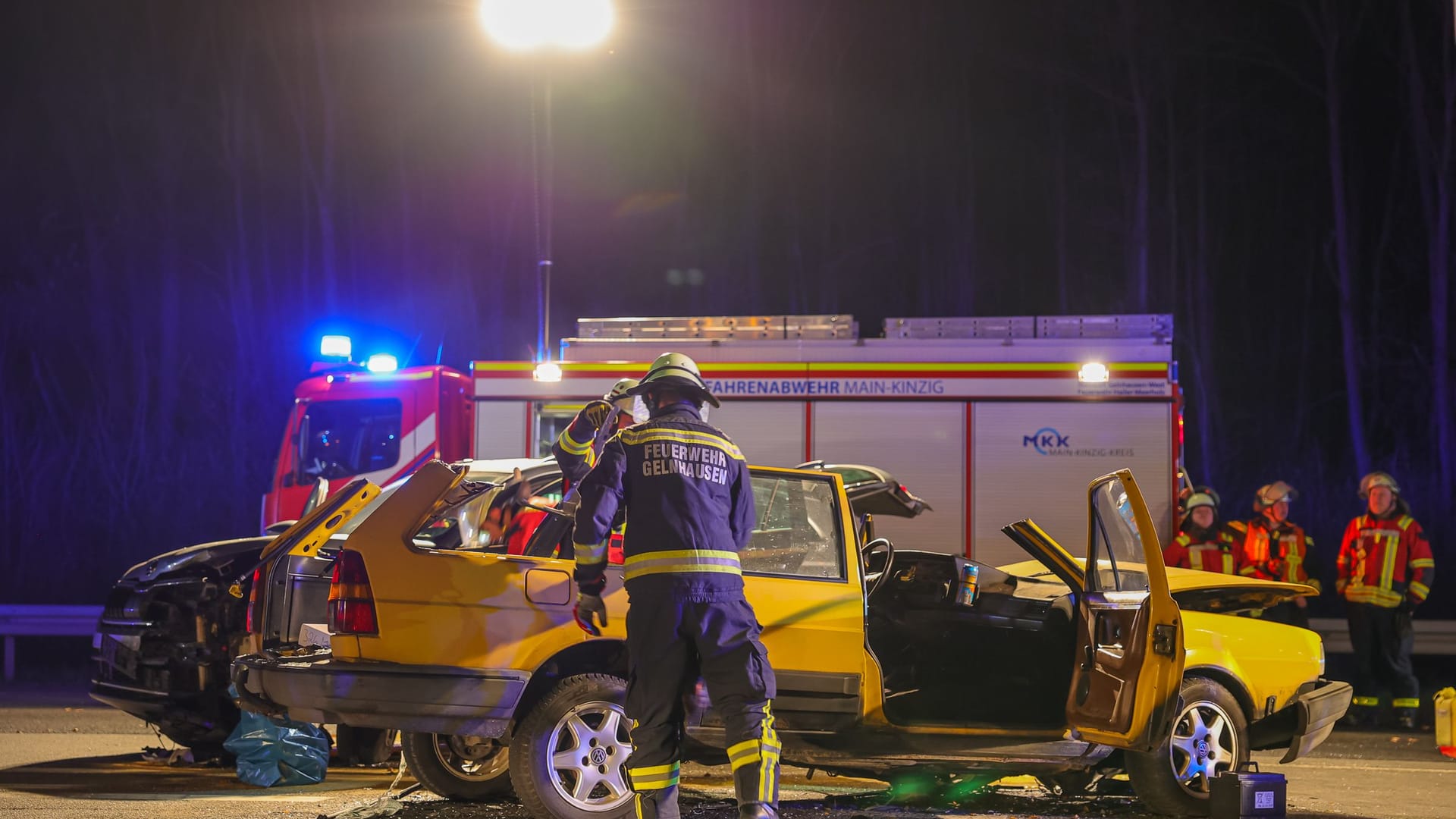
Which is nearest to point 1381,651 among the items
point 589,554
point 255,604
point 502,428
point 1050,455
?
point 1050,455

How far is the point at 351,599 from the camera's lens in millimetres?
4902

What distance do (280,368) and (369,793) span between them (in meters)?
27.0

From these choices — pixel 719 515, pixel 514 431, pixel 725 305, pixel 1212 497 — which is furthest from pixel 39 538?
pixel 719 515

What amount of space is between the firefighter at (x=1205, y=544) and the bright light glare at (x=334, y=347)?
7.89 metres

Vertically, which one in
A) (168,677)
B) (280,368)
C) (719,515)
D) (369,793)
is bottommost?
(369,793)

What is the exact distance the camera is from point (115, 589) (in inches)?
261

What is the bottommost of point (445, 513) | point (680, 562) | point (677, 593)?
point (677, 593)

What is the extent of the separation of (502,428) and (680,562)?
7.29 metres

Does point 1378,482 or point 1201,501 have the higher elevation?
point 1378,482

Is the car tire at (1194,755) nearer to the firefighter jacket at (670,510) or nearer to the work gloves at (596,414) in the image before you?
the firefighter jacket at (670,510)

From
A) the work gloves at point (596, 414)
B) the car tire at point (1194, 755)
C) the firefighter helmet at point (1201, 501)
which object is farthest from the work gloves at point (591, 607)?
the firefighter helmet at point (1201, 501)

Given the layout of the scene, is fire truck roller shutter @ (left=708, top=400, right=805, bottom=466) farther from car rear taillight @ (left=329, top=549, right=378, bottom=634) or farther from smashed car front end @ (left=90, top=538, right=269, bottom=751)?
car rear taillight @ (left=329, top=549, right=378, bottom=634)

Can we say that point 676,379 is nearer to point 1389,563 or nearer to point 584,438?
point 584,438

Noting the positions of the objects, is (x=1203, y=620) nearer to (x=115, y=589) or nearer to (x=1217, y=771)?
(x=1217, y=771)
